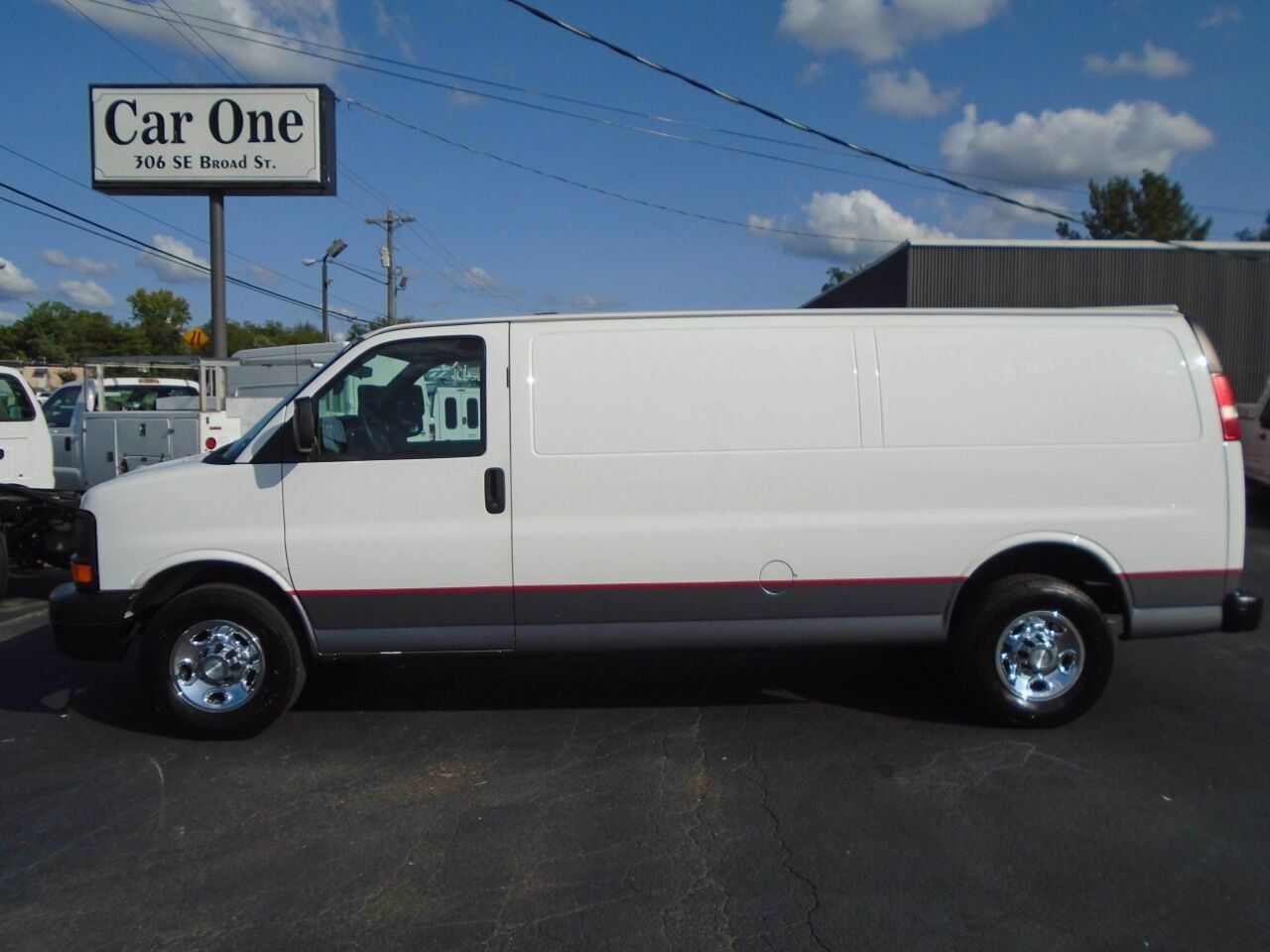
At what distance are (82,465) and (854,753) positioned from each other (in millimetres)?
12627

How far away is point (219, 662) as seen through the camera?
5.43 m

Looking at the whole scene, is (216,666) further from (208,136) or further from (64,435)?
(208,136)

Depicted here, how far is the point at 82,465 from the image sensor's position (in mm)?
14227

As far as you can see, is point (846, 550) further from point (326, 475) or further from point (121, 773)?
point (121, 773)

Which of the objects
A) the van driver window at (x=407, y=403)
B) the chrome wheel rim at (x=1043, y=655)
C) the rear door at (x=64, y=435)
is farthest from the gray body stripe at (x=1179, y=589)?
the rear door at (x=64, y=435)

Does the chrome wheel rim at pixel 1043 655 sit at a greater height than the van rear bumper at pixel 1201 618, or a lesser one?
lesser

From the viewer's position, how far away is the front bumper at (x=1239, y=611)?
5.46 metres

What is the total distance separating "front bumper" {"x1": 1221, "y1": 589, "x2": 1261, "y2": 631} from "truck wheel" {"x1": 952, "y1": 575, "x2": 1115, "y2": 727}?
633 mm

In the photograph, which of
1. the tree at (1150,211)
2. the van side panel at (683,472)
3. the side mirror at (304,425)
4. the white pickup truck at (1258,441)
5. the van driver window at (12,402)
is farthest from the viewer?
the tree at (1150,211)

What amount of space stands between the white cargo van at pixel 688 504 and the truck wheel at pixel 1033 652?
14mm

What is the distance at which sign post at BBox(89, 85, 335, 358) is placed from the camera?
18.7 metres

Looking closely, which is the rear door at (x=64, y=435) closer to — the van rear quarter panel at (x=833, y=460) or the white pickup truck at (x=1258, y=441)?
the van rear quarter panel at (x=833, y=460)

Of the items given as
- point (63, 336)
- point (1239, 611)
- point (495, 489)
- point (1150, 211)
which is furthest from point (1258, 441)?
point (63, 336)

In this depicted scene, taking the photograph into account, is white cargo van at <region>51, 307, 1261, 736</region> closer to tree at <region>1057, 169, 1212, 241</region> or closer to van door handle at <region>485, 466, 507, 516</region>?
van door handle at <region>485, 466, 507, 516</region>
